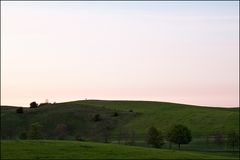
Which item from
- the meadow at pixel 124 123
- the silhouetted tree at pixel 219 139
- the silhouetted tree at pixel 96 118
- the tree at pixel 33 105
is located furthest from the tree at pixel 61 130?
the silhouetted tree at pixel 219 139

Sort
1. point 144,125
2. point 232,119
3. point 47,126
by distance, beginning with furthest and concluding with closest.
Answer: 1. point 47,126
2. point 144,125
3. point 232,119

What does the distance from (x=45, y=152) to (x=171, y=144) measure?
4295 centimetres

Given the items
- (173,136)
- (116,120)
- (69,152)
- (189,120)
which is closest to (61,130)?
(116,120)

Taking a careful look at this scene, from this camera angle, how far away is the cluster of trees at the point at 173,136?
78.4 metres

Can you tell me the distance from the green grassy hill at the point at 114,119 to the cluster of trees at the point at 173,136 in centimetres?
1842

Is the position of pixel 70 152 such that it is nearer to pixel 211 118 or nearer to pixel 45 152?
pixel 45 152

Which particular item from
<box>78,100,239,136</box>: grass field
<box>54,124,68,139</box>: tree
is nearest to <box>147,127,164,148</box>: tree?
<box>78,100,239,136</box>: grass field

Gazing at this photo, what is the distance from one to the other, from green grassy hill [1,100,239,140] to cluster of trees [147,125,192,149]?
1842 centimetres

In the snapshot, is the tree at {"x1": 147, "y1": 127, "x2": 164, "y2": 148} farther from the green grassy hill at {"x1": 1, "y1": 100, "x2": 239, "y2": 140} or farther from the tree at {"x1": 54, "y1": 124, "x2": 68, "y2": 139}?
the tree at {"x1": 54, "y1": 124, "x2": 68, "y2": 139}

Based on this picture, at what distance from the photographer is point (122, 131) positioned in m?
113

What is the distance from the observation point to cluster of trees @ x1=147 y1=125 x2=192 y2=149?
78.4 m

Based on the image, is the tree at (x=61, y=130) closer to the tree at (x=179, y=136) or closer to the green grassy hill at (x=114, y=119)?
the green grassy hill at (x=114, y=119)

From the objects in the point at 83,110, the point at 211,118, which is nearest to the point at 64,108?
the point at 83,110

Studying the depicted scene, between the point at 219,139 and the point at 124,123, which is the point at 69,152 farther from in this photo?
the point at 124,123
